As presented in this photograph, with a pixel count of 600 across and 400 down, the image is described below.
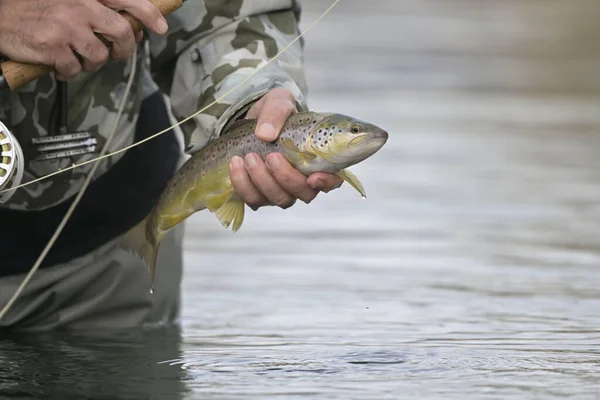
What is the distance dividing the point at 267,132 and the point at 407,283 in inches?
78.0

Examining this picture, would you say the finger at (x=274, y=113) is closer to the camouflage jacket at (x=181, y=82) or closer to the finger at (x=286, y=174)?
the finger at (x=286, y=174)

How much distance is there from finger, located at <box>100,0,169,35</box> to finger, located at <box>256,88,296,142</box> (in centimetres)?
30

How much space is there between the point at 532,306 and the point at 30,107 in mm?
1736

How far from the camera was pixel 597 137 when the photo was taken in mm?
10328

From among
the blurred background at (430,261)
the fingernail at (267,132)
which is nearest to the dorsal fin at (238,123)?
the fingernail at (267,132)

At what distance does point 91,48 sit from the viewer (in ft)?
12.8

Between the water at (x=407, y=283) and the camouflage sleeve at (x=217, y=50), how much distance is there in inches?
24.5

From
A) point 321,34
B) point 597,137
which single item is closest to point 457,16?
point 321,34

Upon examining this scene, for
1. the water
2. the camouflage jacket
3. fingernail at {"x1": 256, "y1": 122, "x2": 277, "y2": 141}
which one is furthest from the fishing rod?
the water

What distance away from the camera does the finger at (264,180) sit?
3908 millimetres

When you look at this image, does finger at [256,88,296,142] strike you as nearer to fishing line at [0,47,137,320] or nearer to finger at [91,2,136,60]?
finger at [91,2,136,60]

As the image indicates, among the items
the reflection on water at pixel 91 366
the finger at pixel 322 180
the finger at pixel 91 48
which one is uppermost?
the finger at pixel 91 48

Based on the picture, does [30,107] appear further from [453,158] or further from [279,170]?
[453,158]

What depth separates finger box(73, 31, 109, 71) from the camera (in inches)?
153
